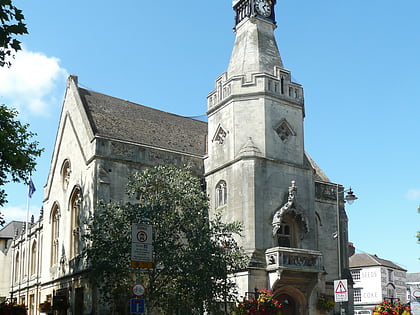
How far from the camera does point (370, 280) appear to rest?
3120 inches

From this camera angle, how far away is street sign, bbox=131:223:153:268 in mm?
18484

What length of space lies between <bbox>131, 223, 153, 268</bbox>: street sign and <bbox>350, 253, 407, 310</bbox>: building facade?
6547 cm

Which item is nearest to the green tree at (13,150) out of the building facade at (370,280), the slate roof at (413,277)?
the building facade at (370,280)

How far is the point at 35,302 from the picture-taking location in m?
41.6

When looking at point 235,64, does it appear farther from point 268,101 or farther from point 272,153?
point 272,153

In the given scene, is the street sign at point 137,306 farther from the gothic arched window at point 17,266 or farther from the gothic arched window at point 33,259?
the gothic arched window at point 17,266

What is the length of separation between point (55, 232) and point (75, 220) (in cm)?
451

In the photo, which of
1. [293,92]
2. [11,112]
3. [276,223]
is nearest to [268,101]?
[293,92]

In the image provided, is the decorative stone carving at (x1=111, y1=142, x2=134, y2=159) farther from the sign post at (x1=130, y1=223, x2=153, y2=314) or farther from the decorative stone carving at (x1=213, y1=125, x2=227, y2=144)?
the sign post at (x1=130, y1=223, x2=153, y2=314)

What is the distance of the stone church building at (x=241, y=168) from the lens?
30.6m

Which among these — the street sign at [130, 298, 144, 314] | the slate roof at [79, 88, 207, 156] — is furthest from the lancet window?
the street sign at [130, 298, 144, 314]

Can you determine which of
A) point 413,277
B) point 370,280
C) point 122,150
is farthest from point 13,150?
point 413,277

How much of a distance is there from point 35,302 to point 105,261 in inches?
839

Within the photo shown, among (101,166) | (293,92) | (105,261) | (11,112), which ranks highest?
(293,92)
